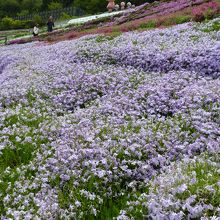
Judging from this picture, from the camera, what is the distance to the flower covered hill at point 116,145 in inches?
209

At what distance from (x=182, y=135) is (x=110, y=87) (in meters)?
4.62

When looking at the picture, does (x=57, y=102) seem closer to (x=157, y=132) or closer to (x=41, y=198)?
(x=157, y=132)

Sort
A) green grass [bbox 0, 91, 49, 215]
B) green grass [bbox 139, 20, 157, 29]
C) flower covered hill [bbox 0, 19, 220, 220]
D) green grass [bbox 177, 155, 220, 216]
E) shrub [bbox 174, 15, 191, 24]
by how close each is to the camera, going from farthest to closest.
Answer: green grass [bbox 139, 20, 157, 29] < shrub [bbox 174, 15, 191, 24] < green grass [bbox 0, 91, 49, 215] < flower covered hill [bbox 0, 19, 220, 220] < green grass [bbox 177, 155, 220, 216]

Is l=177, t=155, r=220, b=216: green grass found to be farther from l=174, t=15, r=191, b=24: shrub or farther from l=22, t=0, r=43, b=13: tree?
l=22, t=0, r=43, b=13: tree

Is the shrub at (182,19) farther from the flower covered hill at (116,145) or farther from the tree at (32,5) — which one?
the tree at (32,5)

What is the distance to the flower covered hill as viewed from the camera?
530 cm

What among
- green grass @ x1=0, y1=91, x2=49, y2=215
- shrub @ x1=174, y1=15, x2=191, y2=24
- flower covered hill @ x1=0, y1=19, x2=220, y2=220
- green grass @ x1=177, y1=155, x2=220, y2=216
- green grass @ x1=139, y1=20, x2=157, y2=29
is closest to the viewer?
green grass @ x1=177, y1=155, x2=220, y2=216

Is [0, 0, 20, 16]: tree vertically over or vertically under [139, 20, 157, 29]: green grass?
over

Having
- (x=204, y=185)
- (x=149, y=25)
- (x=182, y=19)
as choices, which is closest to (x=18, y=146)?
(x=204, y=185)

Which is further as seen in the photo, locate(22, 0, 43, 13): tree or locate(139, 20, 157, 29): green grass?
locate(22, 0, 43, 13): tree

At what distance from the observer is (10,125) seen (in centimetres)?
940

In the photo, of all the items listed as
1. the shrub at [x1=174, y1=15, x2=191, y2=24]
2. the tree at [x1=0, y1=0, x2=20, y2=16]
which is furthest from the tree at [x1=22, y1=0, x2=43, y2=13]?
the shrub at [x1=174, y1=15, x2=191, y2=24]

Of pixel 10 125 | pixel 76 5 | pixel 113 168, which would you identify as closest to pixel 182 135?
pixel 113 168

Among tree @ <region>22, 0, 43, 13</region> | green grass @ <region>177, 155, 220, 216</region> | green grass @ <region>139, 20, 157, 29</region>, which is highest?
tree @ <region>22, 0, 43, 13</region>
